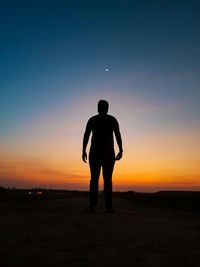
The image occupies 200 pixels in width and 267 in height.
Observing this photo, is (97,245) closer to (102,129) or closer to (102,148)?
(102,148)

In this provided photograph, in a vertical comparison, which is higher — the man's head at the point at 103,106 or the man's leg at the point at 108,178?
the man's head at the point at 103,106

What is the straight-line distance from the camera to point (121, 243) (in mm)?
5789

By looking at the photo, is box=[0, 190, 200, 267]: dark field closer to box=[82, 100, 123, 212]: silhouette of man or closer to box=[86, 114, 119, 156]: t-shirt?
box=[82, 100, 123, 212]: silhouette of man

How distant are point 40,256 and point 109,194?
7026 millimetres

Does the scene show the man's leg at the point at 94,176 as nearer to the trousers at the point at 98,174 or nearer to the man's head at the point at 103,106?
the trousers at the point at 98,174

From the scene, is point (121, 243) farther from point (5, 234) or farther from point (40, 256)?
point (5, 234)

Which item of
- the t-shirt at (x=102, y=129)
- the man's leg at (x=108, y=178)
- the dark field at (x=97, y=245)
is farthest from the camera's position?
the t-shirt at (x=102, y=129)

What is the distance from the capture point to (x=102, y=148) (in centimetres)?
1205

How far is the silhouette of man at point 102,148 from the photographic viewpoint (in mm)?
11844

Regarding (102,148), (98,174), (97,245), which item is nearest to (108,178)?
(98,174)

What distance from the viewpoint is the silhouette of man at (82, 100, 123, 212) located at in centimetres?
1184

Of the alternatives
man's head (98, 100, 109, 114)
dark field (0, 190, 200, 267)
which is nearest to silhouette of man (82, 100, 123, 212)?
man's head (98, 100, 109, 114)

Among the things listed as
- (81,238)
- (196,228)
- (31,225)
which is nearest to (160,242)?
(81,238)

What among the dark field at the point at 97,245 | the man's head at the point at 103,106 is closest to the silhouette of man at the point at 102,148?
the man's head at the point at 103,106
